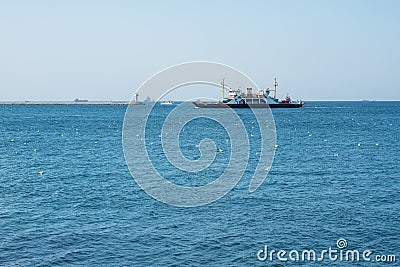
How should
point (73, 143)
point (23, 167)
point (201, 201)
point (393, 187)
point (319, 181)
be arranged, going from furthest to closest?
point (73, 143) → point (23, 167) → point (319, 181) → point (393, 187) → point (201, 201)

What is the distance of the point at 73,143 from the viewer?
9500cm

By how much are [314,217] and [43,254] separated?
826 inches

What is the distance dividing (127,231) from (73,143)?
→ 204 ft

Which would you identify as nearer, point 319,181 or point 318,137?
point 319,181

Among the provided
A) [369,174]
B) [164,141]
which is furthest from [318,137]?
[369,174]

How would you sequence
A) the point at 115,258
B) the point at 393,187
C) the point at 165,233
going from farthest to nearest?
the point at 393,187, the point at 165,233, the point at 115,258

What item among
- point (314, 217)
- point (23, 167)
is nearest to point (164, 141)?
point (23, 167)

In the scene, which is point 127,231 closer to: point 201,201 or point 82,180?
point 201,201

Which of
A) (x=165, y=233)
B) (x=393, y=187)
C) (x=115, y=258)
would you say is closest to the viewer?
(x=115, y=258)

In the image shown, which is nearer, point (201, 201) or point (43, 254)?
point (43, 254)

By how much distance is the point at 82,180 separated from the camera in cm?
5484

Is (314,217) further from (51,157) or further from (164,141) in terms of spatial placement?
(164,141)

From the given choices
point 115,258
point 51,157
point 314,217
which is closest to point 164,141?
point 51,157

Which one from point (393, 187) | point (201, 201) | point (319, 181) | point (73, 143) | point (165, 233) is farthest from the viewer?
point (73, 143)
